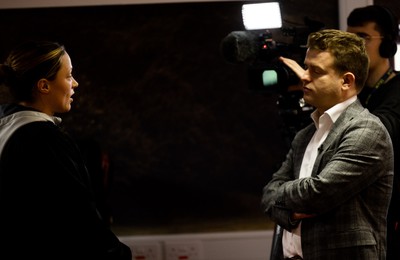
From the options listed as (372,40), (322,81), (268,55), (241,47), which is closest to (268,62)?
(268,55)

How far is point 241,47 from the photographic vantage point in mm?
2893

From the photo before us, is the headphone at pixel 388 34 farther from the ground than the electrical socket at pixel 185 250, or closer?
farther from the ground

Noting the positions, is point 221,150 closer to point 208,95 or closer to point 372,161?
point 208,95

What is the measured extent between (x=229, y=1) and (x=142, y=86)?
69 cm

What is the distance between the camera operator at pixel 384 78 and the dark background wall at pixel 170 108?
966mm

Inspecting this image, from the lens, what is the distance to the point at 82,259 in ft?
6.18

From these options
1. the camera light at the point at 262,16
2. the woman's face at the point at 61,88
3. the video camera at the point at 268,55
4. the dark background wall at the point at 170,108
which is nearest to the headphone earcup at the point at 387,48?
the video camera at the point at 268,55

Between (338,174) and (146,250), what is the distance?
2037 millimetres

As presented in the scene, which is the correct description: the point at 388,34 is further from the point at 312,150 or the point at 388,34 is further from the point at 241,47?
the point at 312,150

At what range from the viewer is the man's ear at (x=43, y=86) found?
79.0 inches

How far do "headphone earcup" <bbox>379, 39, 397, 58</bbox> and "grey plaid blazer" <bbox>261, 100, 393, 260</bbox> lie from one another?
74 centimetres

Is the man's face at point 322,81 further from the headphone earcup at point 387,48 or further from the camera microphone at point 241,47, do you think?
the headphone earcup at point 387,48

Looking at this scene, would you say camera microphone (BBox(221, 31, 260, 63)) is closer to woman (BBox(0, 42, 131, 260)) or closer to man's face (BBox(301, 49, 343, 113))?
man's face (BBox(301, 49, 343, 113))

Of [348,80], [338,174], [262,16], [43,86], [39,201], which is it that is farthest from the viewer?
[262,16]
